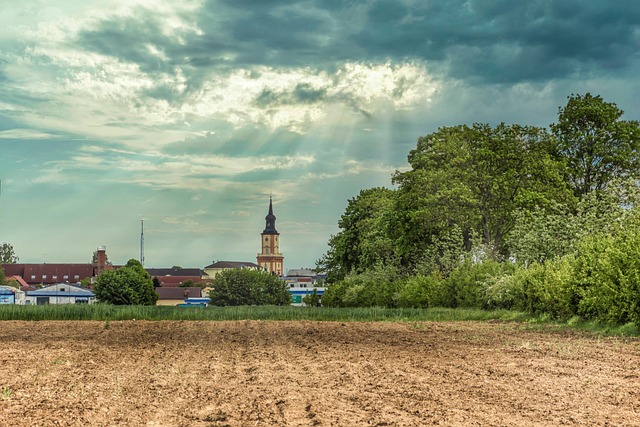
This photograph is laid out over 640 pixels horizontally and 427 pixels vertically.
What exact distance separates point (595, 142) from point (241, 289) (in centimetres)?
8063

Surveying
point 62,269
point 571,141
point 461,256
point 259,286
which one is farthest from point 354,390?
point 62,269

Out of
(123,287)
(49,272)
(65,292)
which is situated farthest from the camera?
(49,272)

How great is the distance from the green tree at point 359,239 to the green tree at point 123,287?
32344 millimetres

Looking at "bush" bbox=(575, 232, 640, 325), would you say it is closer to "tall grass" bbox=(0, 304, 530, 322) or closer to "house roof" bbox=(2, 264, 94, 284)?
"tall grass" bbox=(0, 304, 530, 322)

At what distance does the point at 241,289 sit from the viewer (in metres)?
121

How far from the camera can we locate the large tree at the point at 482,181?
47.2 meters

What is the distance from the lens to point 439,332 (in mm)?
25562

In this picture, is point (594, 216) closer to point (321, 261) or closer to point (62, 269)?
point (321, 261)

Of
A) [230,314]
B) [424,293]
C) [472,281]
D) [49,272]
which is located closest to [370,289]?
[424,293]

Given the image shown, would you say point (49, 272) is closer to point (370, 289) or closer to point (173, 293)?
point (173, 293)

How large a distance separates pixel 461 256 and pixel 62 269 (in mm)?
144775

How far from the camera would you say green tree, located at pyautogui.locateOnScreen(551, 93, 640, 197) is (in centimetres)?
4809

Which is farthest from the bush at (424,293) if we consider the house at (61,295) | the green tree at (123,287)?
the house at (61,295)

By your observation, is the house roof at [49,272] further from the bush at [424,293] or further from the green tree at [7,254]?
the bush at [424,293]
